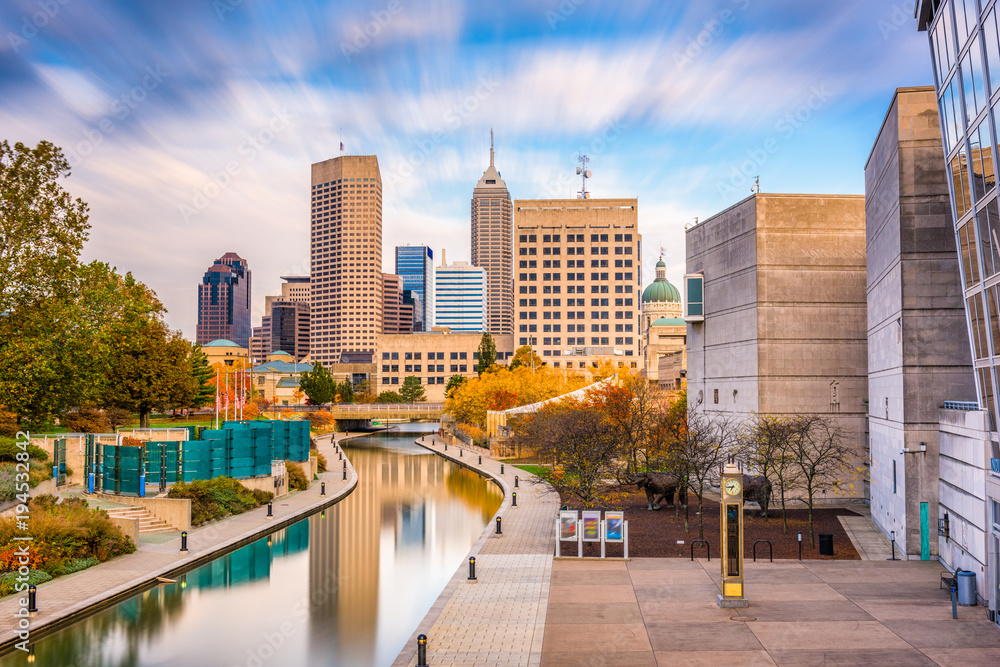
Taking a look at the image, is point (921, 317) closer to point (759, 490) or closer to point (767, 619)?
point (759, 490)

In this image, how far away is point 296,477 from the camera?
151 feet

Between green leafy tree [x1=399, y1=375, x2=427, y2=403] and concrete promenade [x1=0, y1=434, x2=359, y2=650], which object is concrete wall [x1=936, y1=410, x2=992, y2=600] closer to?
concrete promenade [x1=0, y1=434, x2=359, y2=650]

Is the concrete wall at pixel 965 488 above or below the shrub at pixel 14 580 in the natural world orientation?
above

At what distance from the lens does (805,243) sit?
38.3 m

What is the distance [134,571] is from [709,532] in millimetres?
20700

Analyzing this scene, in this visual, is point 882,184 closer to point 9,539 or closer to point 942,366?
point 942,366

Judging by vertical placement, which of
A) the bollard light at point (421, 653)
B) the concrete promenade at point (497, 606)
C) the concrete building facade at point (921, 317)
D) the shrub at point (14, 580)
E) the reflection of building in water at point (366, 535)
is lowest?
the reflection of building in water at point (366, 535)

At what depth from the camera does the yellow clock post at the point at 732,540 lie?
19.7m

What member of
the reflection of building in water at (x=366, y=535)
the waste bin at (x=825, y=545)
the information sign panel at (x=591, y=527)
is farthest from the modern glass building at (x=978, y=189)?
the reflection of building in water at (x=366, y=535)

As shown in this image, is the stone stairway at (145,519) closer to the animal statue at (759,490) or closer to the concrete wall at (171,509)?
the concrete wall at (171,509)

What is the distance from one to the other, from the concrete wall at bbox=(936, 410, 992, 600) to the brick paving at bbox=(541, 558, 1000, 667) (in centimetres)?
104

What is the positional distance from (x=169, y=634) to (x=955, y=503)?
22.2 meters

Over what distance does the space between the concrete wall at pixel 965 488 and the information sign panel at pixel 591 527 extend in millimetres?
10666

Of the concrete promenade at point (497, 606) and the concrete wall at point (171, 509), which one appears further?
the concrete wall at point (171, 509)
